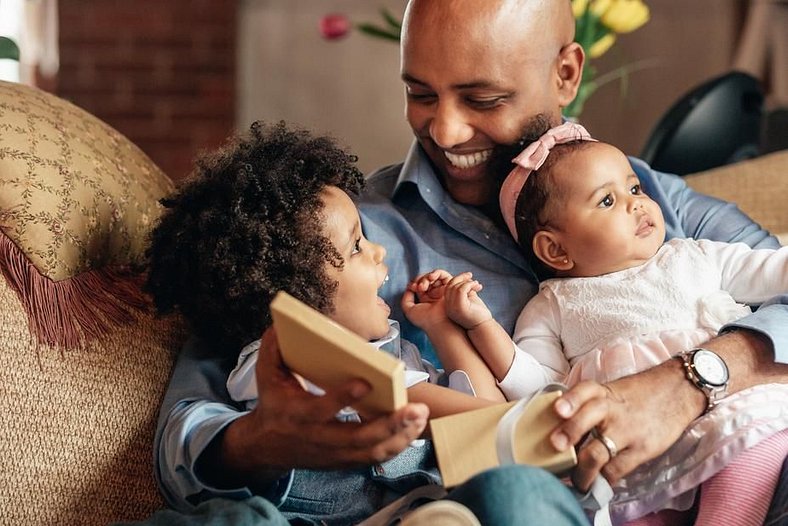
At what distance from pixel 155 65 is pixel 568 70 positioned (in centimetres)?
318

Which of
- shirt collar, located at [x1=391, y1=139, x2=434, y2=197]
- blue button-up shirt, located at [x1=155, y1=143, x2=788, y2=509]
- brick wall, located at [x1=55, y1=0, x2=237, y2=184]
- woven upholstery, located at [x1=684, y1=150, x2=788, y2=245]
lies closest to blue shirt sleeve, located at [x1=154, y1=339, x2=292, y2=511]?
blue button-up shirt, located at [x1=155, y1=143, x2=788, y2=509]

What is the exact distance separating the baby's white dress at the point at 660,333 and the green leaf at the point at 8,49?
39.1 inches

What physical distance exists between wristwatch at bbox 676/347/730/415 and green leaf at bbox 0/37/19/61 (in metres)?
1.23

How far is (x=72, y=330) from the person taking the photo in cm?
141

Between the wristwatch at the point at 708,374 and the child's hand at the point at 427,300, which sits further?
the child's hand at the point at 427,300

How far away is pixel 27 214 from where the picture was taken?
4.75 ft

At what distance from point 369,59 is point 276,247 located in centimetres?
324

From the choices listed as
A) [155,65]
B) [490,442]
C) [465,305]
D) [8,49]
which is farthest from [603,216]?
[155,65]

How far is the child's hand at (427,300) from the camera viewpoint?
1.50m

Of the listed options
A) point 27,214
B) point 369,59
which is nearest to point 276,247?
point 27,214

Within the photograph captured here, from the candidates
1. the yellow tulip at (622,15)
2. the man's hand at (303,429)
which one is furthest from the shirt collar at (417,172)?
the yellow tulip at (622,15)

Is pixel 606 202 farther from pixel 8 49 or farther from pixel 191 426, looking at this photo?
pixel 8 49

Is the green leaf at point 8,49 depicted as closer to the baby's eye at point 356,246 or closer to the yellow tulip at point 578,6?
the baby's eye at point 356,246

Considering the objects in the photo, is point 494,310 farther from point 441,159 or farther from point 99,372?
point 99,372
